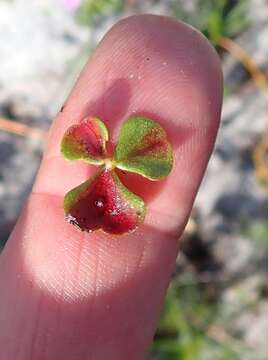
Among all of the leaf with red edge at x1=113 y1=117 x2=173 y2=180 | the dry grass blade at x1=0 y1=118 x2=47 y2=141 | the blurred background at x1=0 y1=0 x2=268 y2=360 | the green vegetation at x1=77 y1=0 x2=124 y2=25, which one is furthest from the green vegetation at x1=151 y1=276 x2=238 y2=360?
the green vegetation at x1=77 y1=0 x2=124 y2=25

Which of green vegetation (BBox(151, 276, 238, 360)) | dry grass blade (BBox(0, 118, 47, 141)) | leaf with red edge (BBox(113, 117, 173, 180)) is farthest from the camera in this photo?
dry grass blade (BBox(0, 118, 47, 141))

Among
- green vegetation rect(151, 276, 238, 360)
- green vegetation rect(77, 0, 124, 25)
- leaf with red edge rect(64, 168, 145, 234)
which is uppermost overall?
green vegetation rect(77, 0, 124, 25)

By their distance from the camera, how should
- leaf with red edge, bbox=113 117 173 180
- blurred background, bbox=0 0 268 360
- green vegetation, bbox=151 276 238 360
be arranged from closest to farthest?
leaf with red edge, bbox=113 117 173 180, green vegetation, bbox=151 276 238 360, blurred background, bbox=0 0 268 360

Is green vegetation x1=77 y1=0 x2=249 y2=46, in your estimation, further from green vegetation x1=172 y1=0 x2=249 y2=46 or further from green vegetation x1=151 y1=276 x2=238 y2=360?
green vegetation x1=151 y1=276 x2=238 y2=360

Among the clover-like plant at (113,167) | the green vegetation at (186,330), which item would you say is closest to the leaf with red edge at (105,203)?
the clover-like plant at (113,167)

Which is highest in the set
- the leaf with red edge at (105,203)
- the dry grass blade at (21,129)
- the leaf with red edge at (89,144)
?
the leaf with red edge at (89,144)

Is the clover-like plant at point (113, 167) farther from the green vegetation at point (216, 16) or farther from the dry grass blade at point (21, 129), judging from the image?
the green vegetation at point (216, 16)
